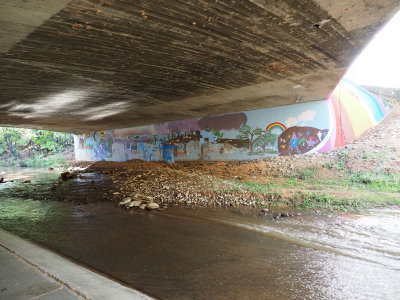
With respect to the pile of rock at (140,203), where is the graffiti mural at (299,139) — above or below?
above

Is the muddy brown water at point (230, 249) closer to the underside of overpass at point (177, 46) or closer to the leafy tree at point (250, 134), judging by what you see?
the underside of overpass at point (177, 46)

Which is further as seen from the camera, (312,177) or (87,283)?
(312,177)

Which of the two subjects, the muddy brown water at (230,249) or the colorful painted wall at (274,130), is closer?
the muddy brown water at (230,249)

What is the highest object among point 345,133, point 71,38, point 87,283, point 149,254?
point 71,38

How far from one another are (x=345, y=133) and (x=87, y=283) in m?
14.3

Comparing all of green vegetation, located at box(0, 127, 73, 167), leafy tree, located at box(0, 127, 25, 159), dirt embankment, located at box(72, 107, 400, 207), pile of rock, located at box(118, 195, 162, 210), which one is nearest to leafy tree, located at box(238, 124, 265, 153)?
dirt embankment, located at box(72, 107, 400, 207)

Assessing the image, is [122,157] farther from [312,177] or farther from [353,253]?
[353,253]

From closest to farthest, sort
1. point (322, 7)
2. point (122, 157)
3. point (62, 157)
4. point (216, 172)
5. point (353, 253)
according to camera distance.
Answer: point (353, 253), point (322, 7), point (216, 172), point (122, 157), point (62, 157)

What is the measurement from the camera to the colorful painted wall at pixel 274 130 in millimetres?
13266

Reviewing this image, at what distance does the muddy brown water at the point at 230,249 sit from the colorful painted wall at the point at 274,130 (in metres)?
7.58

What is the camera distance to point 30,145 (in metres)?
41.5

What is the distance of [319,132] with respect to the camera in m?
13.3

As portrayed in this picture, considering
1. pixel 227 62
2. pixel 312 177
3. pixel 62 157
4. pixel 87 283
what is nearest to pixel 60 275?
pixel 87 283

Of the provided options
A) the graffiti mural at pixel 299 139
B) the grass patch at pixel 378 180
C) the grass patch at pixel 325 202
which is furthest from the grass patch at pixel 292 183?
the graffiti mural at pixel 299 139
